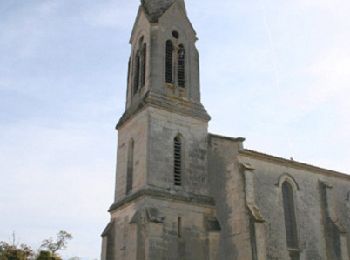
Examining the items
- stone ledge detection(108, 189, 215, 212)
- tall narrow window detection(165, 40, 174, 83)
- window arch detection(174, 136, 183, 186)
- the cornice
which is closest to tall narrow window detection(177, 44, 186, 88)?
tall narrow window detection(165, 40, 174, 83)

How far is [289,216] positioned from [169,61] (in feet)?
35.1

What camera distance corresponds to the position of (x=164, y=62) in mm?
24859

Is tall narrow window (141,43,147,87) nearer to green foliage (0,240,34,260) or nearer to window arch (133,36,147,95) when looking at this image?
window arch (133,36,147,95)

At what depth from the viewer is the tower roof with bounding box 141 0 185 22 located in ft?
84.6

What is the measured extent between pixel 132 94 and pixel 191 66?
376cm

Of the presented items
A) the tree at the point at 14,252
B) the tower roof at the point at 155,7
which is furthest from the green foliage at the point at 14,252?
the tower roof at the point at 155,7

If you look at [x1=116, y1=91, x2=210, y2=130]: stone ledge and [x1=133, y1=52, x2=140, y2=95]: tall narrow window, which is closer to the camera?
[x1=116, y1=91, x2=210, y2=130]: stone ledge

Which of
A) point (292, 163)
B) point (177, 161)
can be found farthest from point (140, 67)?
point (292, 163)

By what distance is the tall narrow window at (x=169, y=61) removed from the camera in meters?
25.0

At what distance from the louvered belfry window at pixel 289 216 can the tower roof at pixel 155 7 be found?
11.8 meters

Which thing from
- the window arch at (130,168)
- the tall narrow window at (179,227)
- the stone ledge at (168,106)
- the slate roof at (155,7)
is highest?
the slate roof at (155,7)

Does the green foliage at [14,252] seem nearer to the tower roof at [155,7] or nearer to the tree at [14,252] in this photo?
the tree at [14,252]

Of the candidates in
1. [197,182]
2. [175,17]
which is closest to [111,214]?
[197,182]

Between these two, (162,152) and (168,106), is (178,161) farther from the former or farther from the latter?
(168,106)
